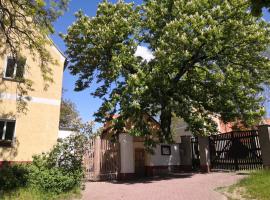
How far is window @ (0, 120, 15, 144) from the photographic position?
14.4m

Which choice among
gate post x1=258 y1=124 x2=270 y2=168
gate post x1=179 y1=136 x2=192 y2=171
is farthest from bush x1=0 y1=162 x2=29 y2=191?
gate post x1=179 y1=136 x2=192 y2=171

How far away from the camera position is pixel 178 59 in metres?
18.2

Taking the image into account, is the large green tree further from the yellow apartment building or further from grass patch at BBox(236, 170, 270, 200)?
grass patch at BBox(236, 170, 270, 200)

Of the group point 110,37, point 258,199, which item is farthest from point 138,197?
point 110,37

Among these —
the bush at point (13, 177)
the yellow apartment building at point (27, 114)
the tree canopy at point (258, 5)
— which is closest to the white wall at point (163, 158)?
the yellow apartment building at point (27, 114)

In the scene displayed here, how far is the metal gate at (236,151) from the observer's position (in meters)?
18.4

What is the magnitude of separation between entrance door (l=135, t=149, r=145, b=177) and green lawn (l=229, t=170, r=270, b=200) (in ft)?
33.4

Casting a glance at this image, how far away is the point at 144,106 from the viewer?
62.1 ft

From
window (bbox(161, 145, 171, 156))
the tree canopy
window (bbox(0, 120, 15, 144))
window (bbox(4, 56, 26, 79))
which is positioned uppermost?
window (bbox(4, 56, 26, 79))

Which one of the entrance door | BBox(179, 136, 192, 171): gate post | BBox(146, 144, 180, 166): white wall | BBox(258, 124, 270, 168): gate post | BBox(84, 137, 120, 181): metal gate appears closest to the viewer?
BBox(258, 124, 270, 168): gate post

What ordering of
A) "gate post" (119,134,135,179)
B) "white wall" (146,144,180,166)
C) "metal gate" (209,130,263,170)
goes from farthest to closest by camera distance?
"white wall" (146,144,180,166) < "gate post" (119,134,135,179) < "metal gate" (209,130,263,170)

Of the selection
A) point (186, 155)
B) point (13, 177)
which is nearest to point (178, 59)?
point (186, 155)

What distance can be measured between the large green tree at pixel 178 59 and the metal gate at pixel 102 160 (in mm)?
1637

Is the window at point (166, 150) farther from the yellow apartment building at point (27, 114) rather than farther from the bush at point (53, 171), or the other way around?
the bush at point (53, 171)
